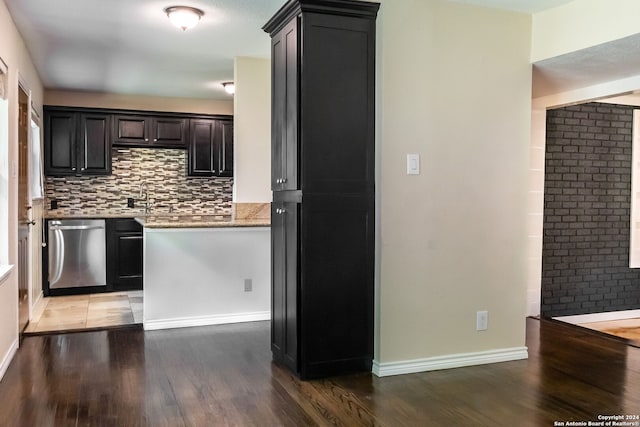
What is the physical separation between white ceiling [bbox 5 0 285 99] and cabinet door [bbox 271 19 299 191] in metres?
0.44

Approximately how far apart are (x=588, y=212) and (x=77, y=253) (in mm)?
5429

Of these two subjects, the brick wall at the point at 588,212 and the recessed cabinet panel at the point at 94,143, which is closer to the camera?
the brick wall at the point at 588,212

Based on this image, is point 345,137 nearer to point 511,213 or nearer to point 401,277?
point 401,277

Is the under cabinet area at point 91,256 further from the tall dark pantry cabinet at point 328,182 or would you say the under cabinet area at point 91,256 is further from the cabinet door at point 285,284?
the tall dark pantry cabinet at point 328,182

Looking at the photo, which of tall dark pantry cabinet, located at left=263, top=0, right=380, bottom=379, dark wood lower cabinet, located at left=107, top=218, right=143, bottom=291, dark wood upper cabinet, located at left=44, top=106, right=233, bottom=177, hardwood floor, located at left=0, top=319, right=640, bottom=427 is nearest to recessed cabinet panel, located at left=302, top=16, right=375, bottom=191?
tall dark pantry cabinet, located at left=263, top=0, right=380, bottom=379

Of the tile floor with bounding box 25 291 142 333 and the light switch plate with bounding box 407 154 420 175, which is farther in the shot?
the tile floor with bounding box 25 291 142 333

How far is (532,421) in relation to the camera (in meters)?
2.68

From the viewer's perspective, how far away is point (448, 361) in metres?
3.52

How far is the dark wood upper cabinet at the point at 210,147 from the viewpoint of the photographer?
7.19 m

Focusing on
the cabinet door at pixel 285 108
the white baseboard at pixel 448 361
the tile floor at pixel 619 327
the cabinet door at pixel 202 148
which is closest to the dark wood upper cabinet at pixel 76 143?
the cabinet door at pixel 202 148

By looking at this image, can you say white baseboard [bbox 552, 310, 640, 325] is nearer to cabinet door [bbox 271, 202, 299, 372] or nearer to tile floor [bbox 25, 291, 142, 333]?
cabinet door [bbox 271, 202, 299, 372]

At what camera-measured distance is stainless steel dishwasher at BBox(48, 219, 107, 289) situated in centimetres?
624

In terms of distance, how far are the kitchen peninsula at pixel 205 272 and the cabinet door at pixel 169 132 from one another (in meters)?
2.54

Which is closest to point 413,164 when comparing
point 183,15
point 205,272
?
point 183,15
